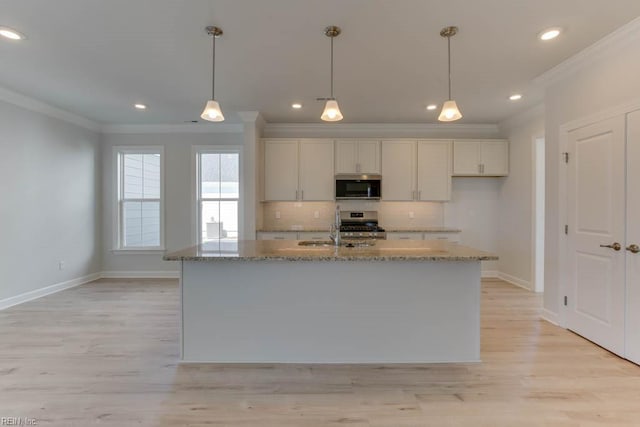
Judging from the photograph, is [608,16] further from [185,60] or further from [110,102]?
[110,102]

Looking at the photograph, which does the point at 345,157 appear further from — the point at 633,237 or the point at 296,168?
the point at 633,237

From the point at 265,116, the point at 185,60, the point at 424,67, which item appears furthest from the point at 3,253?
the point at 424,67

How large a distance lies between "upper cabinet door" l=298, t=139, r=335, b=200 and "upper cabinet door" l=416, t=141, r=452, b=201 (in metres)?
1.46

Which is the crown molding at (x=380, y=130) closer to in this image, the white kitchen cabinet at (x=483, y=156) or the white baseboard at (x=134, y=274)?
the white kitchen cabinet at (x=483, y=156)

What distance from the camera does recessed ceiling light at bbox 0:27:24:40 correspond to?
2559 millimetres

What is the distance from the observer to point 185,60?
3.13 meters

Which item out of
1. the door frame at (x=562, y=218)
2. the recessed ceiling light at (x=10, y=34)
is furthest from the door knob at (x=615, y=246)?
the recessed ceiling light at (x=10, y=34)

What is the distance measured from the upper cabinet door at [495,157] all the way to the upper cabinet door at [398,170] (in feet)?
3.84

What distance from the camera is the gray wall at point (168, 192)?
5.52 m

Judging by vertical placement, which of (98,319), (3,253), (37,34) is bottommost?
(98,319)

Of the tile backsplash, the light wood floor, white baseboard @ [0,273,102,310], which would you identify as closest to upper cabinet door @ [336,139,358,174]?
the tile backsplash

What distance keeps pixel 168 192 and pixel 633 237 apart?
600cm

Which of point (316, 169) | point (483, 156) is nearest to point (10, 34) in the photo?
point (316, 169)

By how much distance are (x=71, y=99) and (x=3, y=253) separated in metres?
2.14
